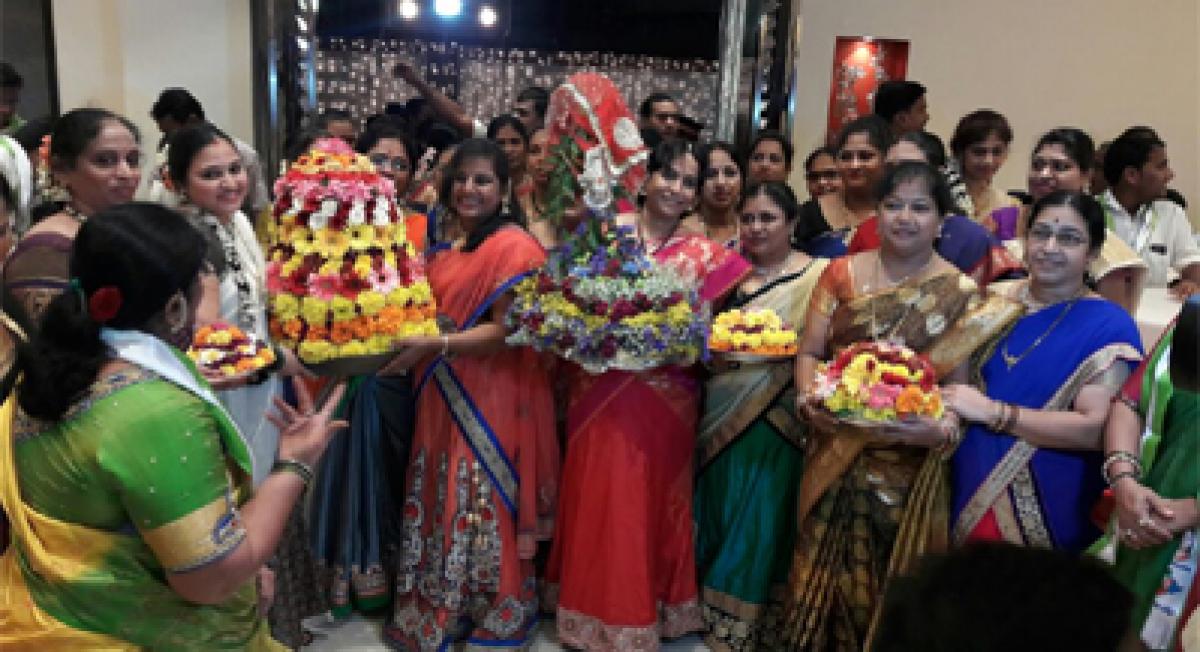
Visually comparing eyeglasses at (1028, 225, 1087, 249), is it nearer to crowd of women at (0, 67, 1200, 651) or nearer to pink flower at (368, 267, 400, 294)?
crowd of women at (0, 67, 1200, 651)

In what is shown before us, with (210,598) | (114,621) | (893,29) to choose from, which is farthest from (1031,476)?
(893,29)

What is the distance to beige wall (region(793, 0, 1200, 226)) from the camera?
22.0ft

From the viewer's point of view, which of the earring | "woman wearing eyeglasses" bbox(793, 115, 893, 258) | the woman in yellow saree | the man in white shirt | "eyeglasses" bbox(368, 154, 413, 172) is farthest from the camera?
the man in white shirt

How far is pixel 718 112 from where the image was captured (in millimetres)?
6195

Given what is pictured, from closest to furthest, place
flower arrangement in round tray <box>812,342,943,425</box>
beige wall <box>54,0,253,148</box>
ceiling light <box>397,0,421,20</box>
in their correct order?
flower arrangement in round tray <box>812,342,943,425</box> → beige wall <box>54,0,253,148</box> → ceiling light <box>397,0,421,20</box>

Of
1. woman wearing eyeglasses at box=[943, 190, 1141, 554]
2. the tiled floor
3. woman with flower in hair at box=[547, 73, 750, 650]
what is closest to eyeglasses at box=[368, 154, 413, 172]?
woman with flower in hair at box=[547, 73, 750, 650]

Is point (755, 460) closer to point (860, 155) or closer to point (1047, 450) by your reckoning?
point (1047, 450)

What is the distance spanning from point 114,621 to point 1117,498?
2.18 metres

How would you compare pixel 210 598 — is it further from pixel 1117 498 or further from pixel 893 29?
pixel 893 29

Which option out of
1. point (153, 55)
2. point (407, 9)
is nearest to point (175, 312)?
point (407, 9)

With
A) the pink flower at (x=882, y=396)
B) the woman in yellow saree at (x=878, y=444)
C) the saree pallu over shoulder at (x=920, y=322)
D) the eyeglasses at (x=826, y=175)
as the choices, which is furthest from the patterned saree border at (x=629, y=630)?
the eyeglasses at (x=826, y=175)

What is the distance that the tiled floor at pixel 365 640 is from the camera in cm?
311

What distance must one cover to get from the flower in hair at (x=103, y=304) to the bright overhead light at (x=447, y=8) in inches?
180

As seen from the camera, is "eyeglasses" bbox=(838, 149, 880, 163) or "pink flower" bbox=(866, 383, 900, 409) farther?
"eyeglasses" bbox=(838, 149, 880, 163)
